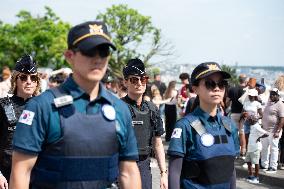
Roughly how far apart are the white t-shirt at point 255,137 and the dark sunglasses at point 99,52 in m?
6.76

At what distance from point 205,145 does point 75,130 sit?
1.29 meters

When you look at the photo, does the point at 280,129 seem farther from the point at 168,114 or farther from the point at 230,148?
the point at 230,148

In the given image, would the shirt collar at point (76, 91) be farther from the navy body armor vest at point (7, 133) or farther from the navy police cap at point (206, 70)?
the navy body armor vest at point (7, 133)

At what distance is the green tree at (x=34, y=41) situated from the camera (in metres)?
57.2

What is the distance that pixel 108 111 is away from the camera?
2.51 m

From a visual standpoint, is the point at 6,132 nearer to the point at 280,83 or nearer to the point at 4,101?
the point at 4,101

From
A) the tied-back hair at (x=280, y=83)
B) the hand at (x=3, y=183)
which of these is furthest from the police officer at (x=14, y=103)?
the tied-back hair at (x=280, y=83)

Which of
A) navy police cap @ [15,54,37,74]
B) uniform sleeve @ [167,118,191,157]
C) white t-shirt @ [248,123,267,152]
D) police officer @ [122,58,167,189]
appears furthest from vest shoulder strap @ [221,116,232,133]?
white t-shirt @ [248,123,267,152]

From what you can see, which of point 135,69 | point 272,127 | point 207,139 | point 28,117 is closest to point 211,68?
point 207,139

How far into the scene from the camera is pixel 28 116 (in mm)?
2352

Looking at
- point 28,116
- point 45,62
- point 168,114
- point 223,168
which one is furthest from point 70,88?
point 45,62

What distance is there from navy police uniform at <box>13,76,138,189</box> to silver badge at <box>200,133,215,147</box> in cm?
99

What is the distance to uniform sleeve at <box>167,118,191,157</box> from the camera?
11.0 feet

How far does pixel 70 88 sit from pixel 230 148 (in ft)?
4.92
